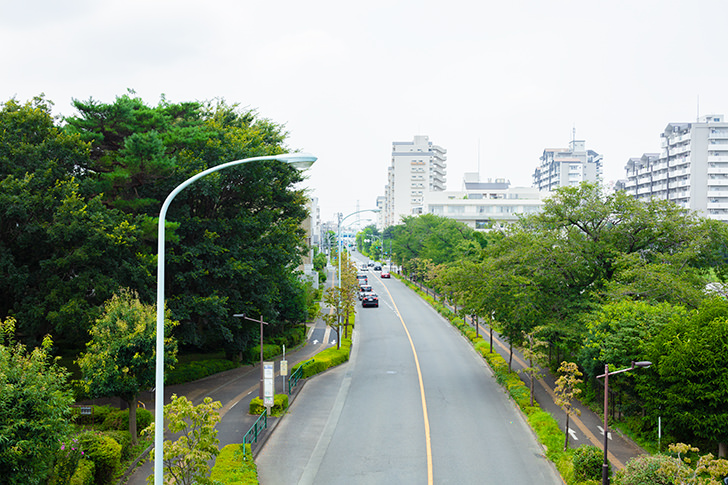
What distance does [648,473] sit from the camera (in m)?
12.2

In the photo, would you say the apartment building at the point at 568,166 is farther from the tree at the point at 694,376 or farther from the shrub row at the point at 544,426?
the tree at the point at 694,376

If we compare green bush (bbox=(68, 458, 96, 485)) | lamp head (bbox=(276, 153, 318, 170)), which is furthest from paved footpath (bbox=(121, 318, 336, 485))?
lamp head (bbox=(276, 153, 318, 170))

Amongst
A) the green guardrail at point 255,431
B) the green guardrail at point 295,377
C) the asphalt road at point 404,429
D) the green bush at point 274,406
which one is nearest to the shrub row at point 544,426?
the asphalt road at point 404,429

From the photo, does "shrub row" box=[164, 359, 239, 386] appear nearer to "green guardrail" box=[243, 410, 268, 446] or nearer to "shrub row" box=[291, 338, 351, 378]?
"shrub row" box=[291, 338, 351, 378]

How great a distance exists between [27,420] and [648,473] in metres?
14.1

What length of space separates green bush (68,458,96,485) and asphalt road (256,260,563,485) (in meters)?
4.65

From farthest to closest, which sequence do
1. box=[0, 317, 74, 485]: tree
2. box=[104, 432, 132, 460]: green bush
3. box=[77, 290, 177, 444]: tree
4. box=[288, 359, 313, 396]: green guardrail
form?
1. box=[288, 359, 313, 396]: green guardrail
2. box=[77, 290, 177, 444]: tree
3. box=[104, 432, 132, 460]: green bush
4. box=[0, 317, 74, 485]: tree

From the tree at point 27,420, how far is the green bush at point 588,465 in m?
13.4

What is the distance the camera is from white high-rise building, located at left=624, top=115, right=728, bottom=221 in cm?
8812

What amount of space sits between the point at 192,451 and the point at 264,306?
16.7 metres

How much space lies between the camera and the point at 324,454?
17.3 meters

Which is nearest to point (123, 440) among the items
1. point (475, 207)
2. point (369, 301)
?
point (369, 301)

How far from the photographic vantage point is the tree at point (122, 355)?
54.2ft

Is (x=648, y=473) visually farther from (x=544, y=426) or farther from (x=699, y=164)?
(x=699, y=164)
